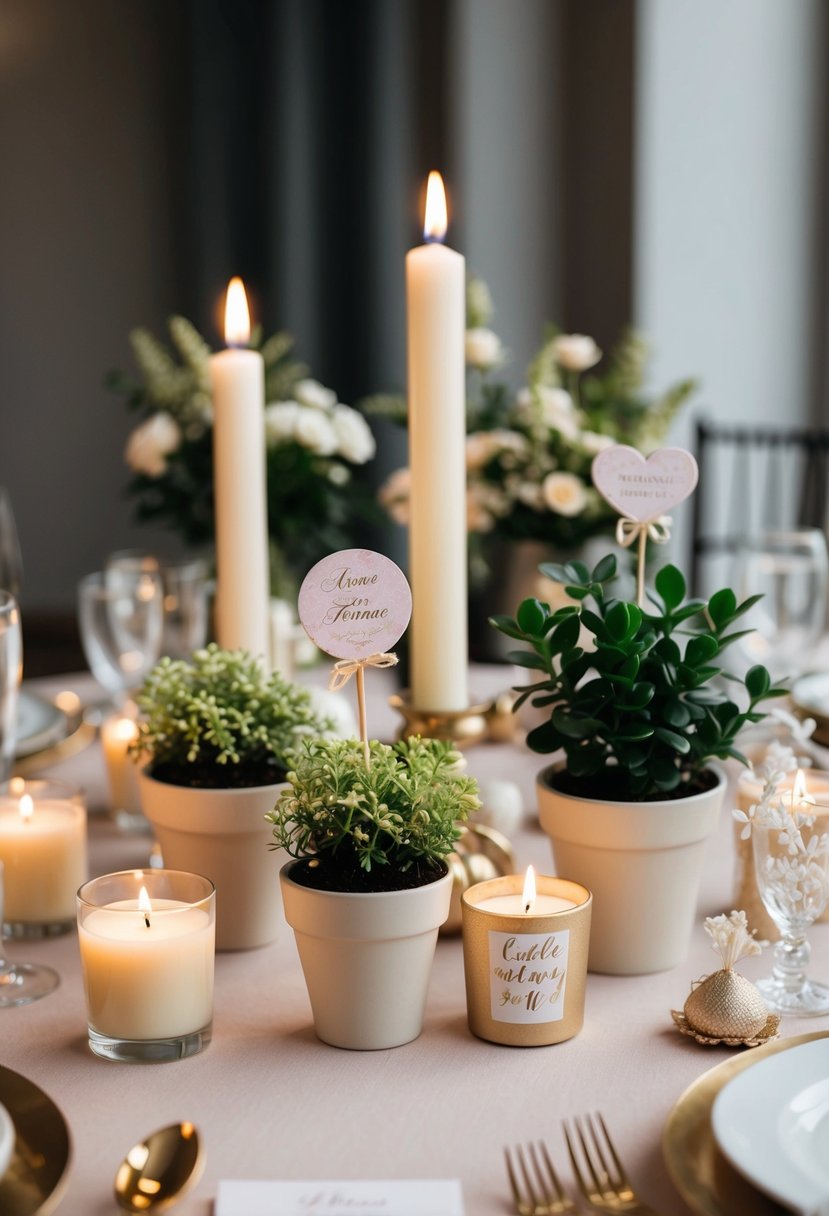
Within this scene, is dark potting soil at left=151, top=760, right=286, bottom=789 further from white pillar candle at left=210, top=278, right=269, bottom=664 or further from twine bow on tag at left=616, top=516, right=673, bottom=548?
twine bow on tag at left=616, top=516, right=673, bottom=548

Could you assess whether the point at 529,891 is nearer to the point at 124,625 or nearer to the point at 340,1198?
the point at 340,1198

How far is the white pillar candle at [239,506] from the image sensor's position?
3.41ft

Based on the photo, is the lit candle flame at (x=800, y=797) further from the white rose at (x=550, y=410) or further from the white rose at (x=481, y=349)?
the white rose at (x=481, y=349)

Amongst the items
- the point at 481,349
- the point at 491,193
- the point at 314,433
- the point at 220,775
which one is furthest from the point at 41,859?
the point at 491,193

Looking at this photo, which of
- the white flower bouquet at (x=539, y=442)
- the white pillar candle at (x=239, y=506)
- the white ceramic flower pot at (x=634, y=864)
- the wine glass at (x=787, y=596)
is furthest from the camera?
the white flower bouquet at (x=539, y=442)

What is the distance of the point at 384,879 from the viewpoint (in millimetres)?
735

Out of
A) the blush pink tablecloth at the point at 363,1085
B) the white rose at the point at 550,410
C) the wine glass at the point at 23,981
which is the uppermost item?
the white rose at the point at 550,410

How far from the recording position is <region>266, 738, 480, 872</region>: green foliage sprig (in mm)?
731

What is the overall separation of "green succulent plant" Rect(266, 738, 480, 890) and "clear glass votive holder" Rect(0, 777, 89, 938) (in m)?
0.24

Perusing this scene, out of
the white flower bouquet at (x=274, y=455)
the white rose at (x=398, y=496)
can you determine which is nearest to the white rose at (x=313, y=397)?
the white flower bouquet at (x=274, y=455)

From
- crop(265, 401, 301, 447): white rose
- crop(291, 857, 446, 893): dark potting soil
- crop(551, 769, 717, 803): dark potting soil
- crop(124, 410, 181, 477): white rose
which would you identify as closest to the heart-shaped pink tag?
crop(551, 769, 717, 803): dark potting soil

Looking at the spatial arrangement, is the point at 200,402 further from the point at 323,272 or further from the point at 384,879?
the point at 323,272

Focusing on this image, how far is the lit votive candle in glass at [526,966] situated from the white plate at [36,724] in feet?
2.06

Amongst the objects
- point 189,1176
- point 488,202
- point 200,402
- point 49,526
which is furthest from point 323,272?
point 189,1176
